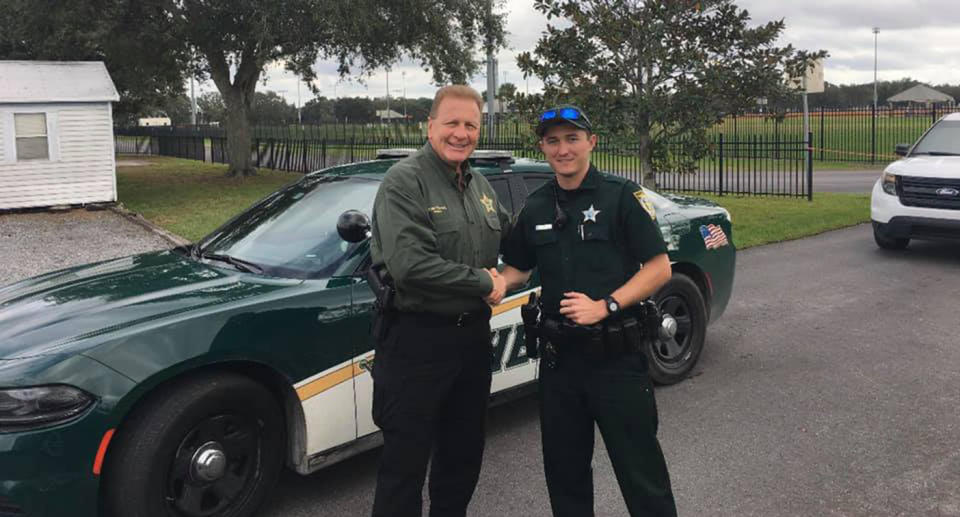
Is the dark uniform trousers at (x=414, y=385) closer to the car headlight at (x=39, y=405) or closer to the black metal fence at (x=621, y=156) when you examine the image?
the car headlight at (x=39, y=405)

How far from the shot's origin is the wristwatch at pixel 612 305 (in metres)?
2.69

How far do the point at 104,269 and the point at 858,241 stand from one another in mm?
9794

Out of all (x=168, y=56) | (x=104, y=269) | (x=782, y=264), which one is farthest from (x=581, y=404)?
(x=168, y=56)

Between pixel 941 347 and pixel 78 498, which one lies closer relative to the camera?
pixel 78 498

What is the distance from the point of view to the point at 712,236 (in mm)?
5414

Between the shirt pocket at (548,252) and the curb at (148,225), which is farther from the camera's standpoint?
the curb at (148,225)

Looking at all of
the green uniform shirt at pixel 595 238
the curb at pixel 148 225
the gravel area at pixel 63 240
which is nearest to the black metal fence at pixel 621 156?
the curb at pixel 148 225

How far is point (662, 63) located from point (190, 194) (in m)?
13.6

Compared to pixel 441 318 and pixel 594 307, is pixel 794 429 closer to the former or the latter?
pixel 594 307

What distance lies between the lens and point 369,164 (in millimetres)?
4570

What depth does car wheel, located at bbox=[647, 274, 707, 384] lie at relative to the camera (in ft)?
16.5

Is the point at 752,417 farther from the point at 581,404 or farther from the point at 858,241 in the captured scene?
the point at 858,241

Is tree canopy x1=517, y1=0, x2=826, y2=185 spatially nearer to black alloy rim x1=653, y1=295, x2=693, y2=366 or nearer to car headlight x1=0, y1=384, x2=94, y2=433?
black alloy rim x1=653, y1=295, x2=693, y2=366

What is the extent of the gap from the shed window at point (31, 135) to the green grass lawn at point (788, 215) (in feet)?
47.5
